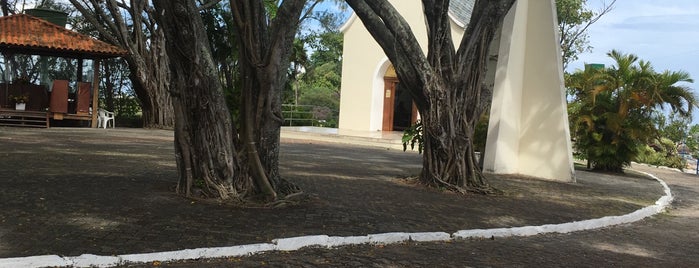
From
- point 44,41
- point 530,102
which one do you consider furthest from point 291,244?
point 44,41

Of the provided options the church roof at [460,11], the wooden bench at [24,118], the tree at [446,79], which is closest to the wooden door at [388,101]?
the church roof at [460,11]

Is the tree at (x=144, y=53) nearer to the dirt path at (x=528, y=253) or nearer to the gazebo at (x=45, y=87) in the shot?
the gazebo at (x=45, y=87)

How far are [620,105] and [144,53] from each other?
15.7m

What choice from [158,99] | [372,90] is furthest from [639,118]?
[158,99]

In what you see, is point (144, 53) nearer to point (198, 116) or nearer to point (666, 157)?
point (198, 116)

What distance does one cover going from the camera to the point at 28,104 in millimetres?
18641

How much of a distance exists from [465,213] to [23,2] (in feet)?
99.9

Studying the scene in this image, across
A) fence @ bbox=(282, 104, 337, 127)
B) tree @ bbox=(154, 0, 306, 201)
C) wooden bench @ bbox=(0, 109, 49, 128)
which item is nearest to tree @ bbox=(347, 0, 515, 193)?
tree @ bbox=(154, 0, 306, 201)

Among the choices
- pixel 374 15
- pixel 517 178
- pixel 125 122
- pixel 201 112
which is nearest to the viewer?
pixel 201 112

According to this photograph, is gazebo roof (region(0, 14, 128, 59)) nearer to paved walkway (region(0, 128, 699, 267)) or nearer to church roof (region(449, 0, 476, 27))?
paved walkway (region(0, 128, 699, 267))

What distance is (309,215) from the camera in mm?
6367

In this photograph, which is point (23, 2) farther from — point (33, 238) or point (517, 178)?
point (33, 238)

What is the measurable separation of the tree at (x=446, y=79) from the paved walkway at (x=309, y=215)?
0.60m

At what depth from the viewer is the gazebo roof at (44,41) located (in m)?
17.9
